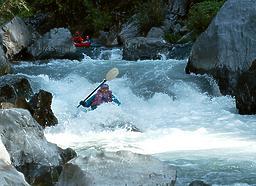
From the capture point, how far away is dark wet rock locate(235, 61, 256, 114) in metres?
7.78

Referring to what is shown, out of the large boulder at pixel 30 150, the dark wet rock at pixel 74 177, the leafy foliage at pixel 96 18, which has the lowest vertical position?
the leafy foliage at pixel 96 18

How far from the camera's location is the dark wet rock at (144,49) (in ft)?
39.2

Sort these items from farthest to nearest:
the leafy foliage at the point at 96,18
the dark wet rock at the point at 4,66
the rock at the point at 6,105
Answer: the leafy foliage at the point at 96,18 < the dark wet rock at the point at 4,66 < the rock at the point at 6,105

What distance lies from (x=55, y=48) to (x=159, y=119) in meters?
5.74

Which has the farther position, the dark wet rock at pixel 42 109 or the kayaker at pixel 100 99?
the kayaker at pixel 100 99

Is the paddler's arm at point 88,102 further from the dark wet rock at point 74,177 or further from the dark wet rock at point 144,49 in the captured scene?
the dark wet rock at point 74,177

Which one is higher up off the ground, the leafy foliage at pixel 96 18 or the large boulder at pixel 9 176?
the large boulder at pixel 9 176

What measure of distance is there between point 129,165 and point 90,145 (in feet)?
8.39

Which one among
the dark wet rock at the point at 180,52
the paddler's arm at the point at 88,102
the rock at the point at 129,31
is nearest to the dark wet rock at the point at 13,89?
the paddler's arm at the point at 88,102

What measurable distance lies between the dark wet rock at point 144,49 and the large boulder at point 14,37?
2.95 meters

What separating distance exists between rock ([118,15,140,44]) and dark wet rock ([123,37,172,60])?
217cm

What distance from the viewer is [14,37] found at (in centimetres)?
1319

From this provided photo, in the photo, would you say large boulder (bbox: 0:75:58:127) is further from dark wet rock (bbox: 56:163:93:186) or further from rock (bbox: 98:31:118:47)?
rock (bbox: 98:31:118:47)

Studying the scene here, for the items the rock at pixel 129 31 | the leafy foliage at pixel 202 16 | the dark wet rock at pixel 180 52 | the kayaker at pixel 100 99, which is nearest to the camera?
the kayaker at pixel 100 99
